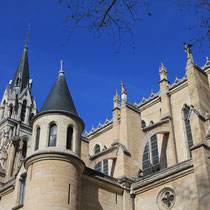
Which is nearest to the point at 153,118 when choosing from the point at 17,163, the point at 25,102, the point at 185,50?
the point at 185,50

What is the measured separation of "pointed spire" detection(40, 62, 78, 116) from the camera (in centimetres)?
1855

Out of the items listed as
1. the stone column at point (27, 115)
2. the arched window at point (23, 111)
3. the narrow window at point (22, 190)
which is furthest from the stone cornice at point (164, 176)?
the arched window at point (23, 111)

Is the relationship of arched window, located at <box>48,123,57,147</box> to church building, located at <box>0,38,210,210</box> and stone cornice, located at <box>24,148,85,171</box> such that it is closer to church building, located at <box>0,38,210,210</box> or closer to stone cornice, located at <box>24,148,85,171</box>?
church building, located at <box>0,38,210,210</box>

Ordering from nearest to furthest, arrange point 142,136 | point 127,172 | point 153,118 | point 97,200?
point 97,200
point 127,172
point 142,136
point 153,118

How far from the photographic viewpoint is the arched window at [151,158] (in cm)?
2343

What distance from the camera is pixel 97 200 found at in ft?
59.9

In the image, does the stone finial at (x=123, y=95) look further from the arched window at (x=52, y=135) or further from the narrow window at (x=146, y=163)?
the arched window at (x=52, y=135)

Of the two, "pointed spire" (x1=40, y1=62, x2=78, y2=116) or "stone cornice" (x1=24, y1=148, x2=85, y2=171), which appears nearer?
"stone cornice" (x1=24, y1=148, x2=85, y2=171)

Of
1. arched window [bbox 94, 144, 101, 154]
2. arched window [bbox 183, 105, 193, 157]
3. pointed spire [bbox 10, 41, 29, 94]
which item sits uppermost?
pointed spire [bbox 10, 41, 29, 94]

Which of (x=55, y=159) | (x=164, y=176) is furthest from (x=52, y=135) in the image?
(x=164, y=176)

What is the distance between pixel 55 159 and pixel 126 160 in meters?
5.03

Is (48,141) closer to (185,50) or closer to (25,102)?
(185,50)

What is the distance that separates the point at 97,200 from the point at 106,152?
6.03m

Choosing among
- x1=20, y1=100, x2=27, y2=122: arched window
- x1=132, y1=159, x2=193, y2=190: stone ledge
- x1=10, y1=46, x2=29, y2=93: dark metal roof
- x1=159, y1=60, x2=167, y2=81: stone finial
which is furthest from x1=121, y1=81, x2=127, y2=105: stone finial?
x1=10, y1=46, x2=29, y2=93: dark metal roof
